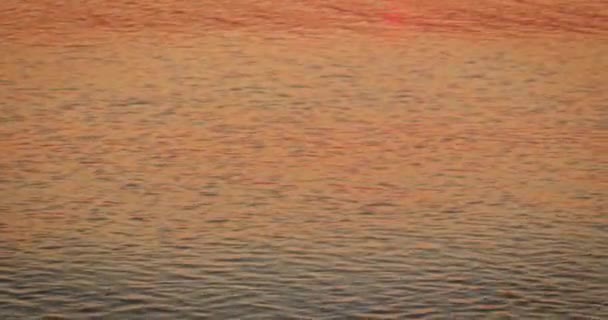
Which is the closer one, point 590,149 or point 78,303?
point 78,303

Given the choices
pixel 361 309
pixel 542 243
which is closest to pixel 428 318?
pixel 361 309

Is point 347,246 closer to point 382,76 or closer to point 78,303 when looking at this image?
point 78,303

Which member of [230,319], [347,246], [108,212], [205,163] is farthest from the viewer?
[205,163]

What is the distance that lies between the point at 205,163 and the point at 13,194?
0.55 meters

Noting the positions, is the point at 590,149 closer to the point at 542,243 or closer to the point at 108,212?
the point at 542,243

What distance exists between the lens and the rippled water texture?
2.84 metres

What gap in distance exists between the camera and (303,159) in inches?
149

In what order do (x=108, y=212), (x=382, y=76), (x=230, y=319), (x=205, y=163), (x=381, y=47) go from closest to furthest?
(x=230, y=319), (x=108, y=212), (x=205, y=163), (x=382, y=76), (x=381, y=47)

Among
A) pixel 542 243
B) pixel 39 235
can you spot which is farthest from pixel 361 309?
pixel 39 235

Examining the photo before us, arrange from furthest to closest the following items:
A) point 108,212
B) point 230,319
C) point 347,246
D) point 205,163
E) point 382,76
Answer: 1. point 382,76
2. point 205,163
3. point 108,212
4. point 347,246
5. point 230,319

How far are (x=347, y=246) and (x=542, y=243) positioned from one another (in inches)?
17.6

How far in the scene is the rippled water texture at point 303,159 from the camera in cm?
284

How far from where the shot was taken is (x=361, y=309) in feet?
8.83

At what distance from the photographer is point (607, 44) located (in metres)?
4.95
